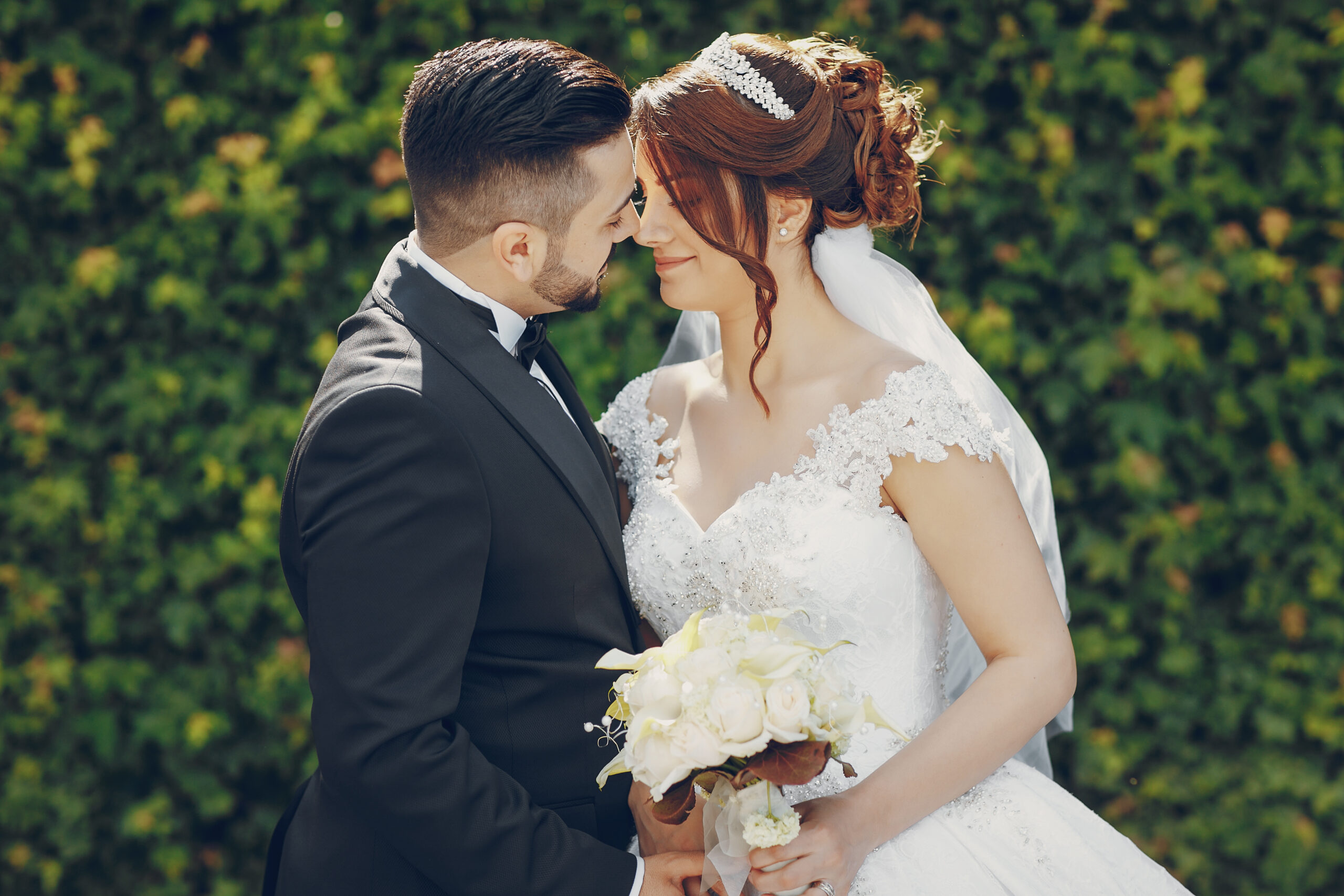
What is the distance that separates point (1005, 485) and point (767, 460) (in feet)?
1.83

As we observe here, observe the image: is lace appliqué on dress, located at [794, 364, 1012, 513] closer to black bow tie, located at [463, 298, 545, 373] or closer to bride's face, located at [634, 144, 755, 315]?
bride's face, located at [634, 144, 755, 315]

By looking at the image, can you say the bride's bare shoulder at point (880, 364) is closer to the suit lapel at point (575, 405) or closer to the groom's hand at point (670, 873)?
the suit lapel at point (575, 405)

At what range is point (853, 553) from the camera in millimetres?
2258

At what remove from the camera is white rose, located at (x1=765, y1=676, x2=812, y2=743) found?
5.11 ft

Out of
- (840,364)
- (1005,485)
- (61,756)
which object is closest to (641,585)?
(840,364)

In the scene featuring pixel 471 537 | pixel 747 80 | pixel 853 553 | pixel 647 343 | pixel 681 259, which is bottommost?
pixel 647 343

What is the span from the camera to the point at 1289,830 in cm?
376

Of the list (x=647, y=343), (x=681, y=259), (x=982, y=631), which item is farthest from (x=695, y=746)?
(x=647, y=343)

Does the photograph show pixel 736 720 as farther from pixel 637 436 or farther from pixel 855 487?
pixel 637 436

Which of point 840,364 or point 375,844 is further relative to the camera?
point 840,364

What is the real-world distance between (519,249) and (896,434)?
0.91m

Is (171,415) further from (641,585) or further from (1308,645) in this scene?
(1308,645)

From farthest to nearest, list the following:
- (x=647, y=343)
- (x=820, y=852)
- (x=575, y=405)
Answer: (x=647, y=343) < (x=575, y=405) < (x=820, y=852)

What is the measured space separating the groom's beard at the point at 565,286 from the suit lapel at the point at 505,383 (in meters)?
0.18
